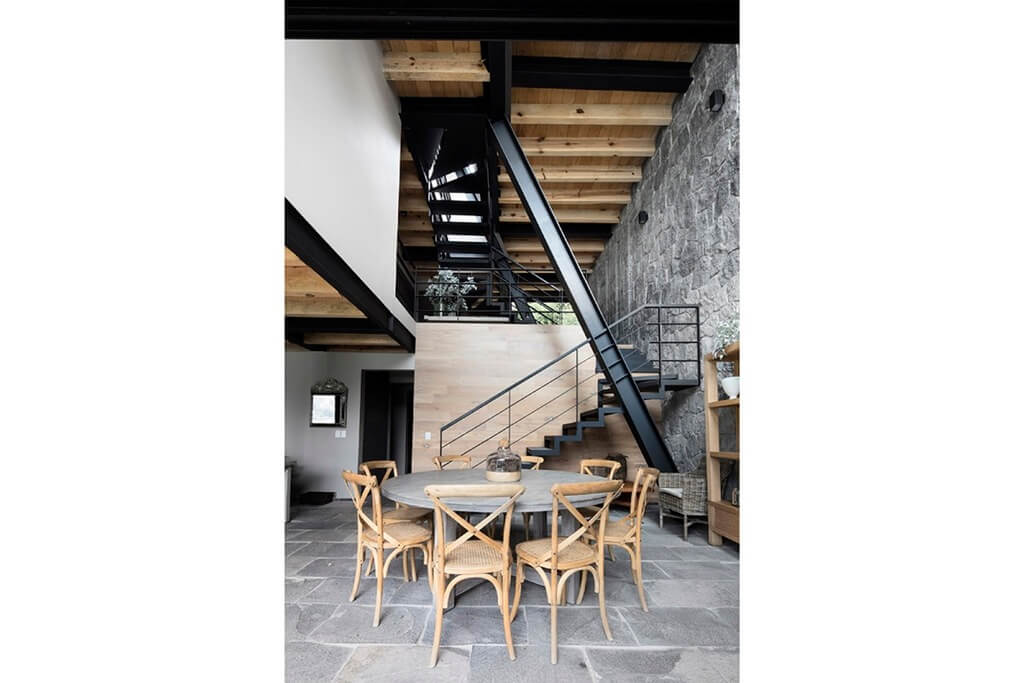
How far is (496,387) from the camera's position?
706cm

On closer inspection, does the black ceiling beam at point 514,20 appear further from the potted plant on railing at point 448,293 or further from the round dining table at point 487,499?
the potted plant on railing at point 448,293

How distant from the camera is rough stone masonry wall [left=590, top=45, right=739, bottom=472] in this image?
14.8ft

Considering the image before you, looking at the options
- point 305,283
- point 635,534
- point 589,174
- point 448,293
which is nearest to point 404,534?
Result: point 635,534

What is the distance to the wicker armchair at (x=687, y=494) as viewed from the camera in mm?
4621

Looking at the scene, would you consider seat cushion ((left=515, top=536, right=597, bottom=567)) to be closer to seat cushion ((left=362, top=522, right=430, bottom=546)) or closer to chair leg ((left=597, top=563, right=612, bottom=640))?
chair leg ((left=597, top=563, right=612, bottom=640))

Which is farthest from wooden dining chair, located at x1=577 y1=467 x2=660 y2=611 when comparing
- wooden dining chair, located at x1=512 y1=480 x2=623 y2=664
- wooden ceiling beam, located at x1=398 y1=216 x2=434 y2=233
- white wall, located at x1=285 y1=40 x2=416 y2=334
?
wooden ceiling beam, located at x1=398 y1=216 x2=434 y2=233

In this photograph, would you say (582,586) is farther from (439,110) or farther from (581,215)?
(581,215)

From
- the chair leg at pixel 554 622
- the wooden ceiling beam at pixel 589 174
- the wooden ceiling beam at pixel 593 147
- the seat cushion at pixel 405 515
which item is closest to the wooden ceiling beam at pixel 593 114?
the wooden ceiling beam at pixel 593 147

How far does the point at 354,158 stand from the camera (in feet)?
A: 11.5

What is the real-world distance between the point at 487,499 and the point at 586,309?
3.24m
